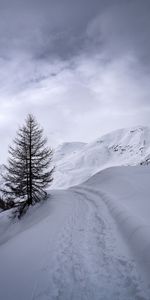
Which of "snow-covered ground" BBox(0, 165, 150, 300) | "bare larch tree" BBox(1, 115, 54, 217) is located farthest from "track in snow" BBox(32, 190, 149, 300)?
"bare larch tree" BBox(1, 115, 54, 217)

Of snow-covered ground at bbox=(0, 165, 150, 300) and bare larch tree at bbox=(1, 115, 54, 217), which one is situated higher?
bare larch tree at bbox=(1, 115, 54, 217)

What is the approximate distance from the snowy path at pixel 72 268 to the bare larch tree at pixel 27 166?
1041 centimetres

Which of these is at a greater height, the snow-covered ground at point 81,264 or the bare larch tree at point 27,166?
the bare larch tree at point 27,166

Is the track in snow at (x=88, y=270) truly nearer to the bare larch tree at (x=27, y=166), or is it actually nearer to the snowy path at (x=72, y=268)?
the snowy path at (x=72, y=268)

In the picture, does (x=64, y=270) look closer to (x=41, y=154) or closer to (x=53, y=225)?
(x=53, y=225)

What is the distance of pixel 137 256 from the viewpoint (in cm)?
543

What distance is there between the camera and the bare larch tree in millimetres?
18141

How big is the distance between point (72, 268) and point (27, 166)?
14.1 metres

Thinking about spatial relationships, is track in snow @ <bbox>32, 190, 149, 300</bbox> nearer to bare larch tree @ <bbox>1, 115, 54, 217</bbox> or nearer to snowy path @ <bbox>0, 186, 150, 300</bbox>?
snowy path @ <bbox>0, 186, 150, 300</bbox>

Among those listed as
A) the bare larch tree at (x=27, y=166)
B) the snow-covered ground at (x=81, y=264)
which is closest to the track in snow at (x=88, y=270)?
the snow-covered ground at (x=81, y=264)

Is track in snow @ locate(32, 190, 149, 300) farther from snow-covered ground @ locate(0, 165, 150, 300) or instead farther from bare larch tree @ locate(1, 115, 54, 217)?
bare larch tree @ locate(1, 115, 54, 217)

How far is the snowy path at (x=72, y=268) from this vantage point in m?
4.21

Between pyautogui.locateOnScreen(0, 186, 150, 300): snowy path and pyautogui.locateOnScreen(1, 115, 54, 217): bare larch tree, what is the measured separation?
10.4 m

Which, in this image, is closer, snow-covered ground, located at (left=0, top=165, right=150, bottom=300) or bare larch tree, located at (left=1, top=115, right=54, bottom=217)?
snow-covered ground, located at (left=0, top=165, right=150, bottom=300)
